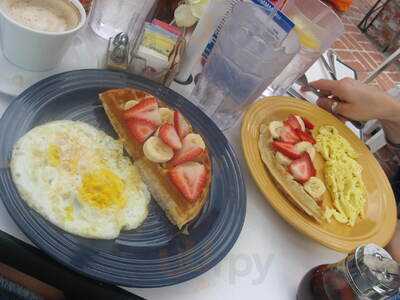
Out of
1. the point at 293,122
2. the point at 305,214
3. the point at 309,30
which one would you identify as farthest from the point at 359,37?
the point at 305,214

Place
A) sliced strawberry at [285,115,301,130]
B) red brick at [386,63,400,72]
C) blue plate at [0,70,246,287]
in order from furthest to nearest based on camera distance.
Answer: red brick at [386,63,400,72], sliced strawberry at [285,115,301,130], blue plate at [0,70,246,287]

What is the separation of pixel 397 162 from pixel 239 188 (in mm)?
1677

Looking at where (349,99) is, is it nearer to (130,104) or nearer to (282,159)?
(282,159)

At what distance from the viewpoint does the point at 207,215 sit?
2.52 feet

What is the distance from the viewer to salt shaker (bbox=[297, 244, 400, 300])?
659mm

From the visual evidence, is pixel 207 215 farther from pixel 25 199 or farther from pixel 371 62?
pixel 371 62

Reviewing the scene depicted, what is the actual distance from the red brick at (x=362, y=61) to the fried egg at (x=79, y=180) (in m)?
3.86

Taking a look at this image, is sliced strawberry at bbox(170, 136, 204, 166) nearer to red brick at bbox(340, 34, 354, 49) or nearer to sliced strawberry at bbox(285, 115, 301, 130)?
sliced strawberry at bbox(285, 115, 301, 130)

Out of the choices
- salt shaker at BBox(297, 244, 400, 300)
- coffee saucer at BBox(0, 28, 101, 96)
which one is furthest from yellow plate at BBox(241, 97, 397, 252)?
coffee saucer at BBox(0, 28, 101, 96)

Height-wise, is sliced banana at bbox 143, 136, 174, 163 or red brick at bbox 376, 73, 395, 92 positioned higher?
sliced banana at bbox 143, 136, 174, 163

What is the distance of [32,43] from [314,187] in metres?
0.64

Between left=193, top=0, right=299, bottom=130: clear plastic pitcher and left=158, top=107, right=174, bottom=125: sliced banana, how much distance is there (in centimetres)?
16

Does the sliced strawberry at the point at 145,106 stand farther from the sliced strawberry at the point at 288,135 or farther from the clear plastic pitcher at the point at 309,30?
the clear plastic pitcher at the point at 309,30

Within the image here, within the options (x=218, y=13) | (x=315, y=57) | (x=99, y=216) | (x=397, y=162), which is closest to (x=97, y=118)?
(x=99, y=216)
